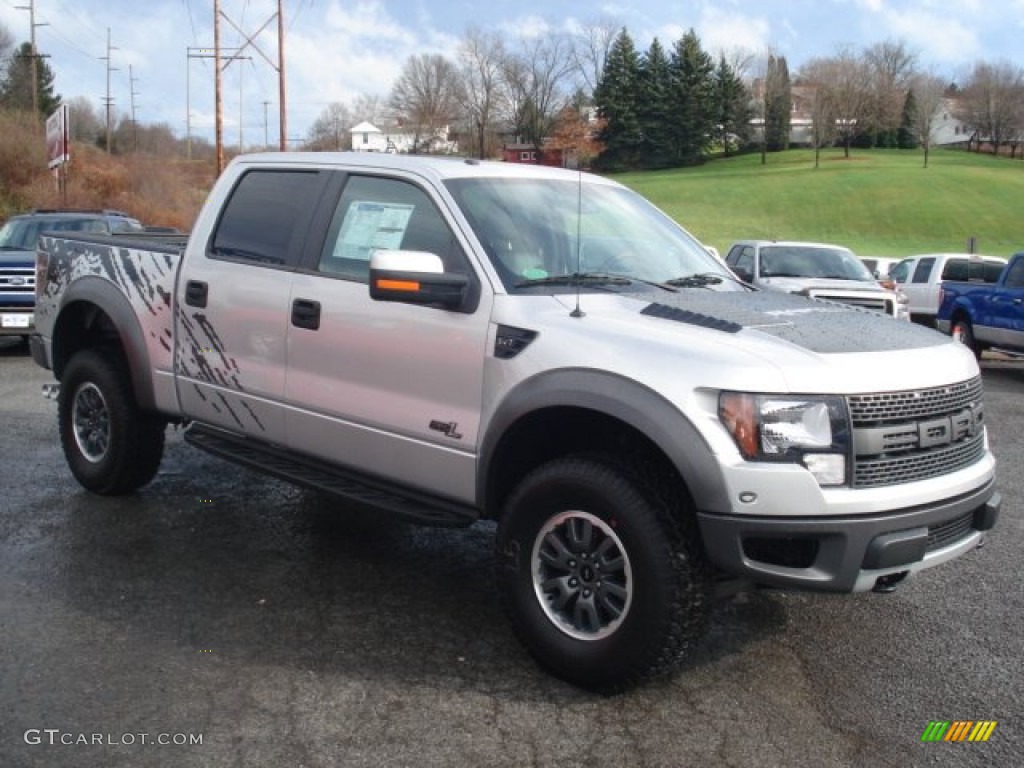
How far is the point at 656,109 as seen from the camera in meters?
102

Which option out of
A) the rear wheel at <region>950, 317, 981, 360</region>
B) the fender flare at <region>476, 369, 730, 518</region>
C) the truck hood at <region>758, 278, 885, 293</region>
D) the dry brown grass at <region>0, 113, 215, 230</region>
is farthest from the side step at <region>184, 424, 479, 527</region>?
the dry brown grass at <region>0, 113, 215, 230</region>

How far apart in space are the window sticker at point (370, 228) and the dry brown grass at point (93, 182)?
30.9m

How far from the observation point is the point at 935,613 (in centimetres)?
468

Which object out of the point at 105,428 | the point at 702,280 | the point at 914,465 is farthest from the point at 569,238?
the point at 105,428

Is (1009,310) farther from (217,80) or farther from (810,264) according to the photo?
(217,80)

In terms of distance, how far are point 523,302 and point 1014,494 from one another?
4.48 metres

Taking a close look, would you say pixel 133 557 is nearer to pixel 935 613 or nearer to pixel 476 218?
pixel 476 218

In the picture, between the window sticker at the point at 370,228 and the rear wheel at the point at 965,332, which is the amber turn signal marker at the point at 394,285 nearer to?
the window sticker at the point at 370,228

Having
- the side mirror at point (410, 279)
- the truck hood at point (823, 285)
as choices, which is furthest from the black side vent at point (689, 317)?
the truck hood at point (823, 285)

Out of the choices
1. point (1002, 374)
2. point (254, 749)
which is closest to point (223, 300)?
point (254, 749)

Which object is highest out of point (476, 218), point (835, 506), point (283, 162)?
point (283, 162)

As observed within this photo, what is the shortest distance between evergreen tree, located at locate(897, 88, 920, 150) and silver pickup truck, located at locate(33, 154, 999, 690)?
122858 millimetres

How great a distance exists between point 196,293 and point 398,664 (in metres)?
2.44

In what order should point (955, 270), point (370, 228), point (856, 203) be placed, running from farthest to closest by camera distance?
1. point (856, 203)
2. point (955, 270)
3. point (370, 228)
